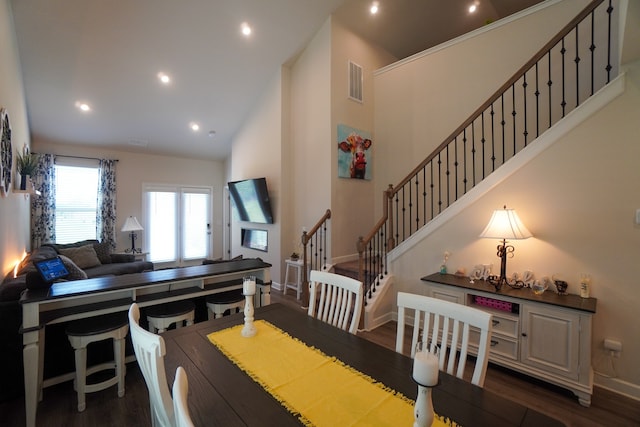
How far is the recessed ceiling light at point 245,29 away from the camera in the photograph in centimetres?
425

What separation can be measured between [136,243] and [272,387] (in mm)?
6461

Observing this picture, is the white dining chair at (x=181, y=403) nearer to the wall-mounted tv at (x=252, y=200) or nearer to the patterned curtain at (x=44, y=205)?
the wall-mounted tv at (x=252, y=200)

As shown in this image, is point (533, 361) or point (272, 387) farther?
point (533, 361)

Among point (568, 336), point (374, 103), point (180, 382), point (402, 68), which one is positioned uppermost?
point (402, 68)

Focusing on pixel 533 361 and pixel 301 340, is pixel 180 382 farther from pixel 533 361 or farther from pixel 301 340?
pixel 533 361

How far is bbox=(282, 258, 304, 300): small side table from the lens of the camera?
15.4ft

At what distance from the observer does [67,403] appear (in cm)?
213

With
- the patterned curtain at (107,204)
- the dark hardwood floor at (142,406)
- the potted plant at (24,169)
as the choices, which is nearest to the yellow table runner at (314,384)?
the dark hardwood floor at (142,406)

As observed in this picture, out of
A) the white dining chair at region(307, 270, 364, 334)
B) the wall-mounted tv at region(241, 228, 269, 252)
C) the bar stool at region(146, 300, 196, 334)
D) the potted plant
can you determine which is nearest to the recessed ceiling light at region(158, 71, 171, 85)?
the potted plant

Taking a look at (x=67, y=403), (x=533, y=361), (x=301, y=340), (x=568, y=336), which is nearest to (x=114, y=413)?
(x=67, y=403)

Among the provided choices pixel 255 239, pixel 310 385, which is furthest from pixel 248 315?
pixel 255 239

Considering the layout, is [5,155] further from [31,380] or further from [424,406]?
[424,406]

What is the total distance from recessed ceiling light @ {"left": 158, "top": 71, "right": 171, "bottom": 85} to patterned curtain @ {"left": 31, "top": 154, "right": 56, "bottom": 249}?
8.97 ft

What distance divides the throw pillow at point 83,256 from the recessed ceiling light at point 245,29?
4.53 m
